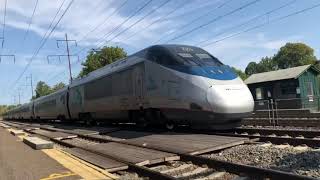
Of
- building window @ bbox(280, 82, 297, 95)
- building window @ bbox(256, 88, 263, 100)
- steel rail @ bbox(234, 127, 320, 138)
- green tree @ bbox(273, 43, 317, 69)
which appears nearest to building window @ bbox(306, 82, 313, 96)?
building window @ bbox(280, 82, 297, 95)

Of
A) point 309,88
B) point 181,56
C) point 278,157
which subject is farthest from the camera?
point 309,88

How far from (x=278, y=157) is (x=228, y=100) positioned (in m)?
5.34

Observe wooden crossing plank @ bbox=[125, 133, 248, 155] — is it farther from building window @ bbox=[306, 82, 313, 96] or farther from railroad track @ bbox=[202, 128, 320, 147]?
building window @ bbox=[306, 82, 313, 96]

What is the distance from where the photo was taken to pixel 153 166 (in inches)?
380

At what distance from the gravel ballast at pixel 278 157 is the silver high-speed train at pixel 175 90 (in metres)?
3.59

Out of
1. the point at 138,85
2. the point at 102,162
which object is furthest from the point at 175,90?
the point at 102,162

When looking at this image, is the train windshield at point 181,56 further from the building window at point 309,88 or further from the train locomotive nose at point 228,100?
the building window at point 309,88

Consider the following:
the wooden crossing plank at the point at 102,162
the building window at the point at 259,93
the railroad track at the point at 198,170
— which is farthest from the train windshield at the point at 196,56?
the building window at the point at 259,93

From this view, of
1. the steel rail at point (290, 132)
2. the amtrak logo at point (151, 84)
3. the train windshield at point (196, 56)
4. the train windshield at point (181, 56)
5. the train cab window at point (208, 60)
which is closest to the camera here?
the steel rail at point (290, 132)

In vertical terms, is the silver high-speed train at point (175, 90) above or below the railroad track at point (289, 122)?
above

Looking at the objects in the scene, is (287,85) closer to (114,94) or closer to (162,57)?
(114,94)

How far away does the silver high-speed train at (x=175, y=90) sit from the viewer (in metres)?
14.5

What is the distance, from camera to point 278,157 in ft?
30.0

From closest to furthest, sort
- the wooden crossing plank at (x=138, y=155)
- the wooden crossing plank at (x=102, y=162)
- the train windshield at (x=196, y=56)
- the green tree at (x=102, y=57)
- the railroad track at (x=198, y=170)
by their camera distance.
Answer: the railroad track at (x=198, y=170), the wooden crossing plank at (x=102, y=162), the wooden crossing plank at (x=138, y=155), the train windshield at (x=196, y=56), the green tree at (x=102, y=57)
